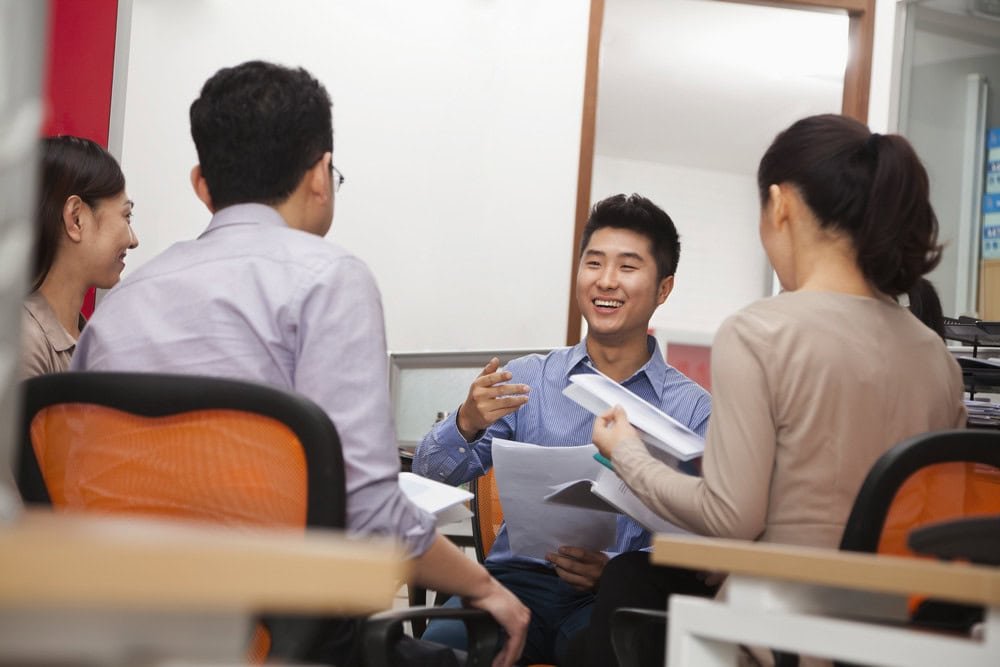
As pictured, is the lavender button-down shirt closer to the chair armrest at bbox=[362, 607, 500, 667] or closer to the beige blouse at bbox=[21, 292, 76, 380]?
the chair armrest at bbox=[362, 607, 500, 667]

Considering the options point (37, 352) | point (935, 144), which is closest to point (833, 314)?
point (37, 352)

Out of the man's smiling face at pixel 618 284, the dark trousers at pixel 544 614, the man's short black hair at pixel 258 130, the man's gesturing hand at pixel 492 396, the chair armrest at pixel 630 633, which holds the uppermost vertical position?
the man's short black hair at pixel 258 130

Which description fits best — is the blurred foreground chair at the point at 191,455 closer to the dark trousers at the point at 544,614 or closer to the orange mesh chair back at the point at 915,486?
the orange mesh chair back at the point at 915,486

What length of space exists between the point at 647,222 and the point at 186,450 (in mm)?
1552

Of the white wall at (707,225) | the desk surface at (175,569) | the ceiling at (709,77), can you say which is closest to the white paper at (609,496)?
the desk surface at (175,569)

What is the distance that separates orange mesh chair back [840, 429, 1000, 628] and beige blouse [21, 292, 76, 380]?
1.50 metres

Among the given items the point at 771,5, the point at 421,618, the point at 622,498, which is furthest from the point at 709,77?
the point at 421,618

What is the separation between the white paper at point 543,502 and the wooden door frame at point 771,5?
2.78 m

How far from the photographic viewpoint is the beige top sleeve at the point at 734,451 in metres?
1.53

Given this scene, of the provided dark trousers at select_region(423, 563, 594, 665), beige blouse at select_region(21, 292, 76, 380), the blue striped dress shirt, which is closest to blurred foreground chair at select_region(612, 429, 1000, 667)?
dark trousers at select_region(423, 563, 594, 665)

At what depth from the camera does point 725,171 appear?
1028cm

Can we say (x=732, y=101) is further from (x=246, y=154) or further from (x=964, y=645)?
(x=964, y=645)

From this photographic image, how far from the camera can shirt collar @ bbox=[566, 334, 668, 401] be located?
8.18ft

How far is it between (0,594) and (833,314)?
130 cm
